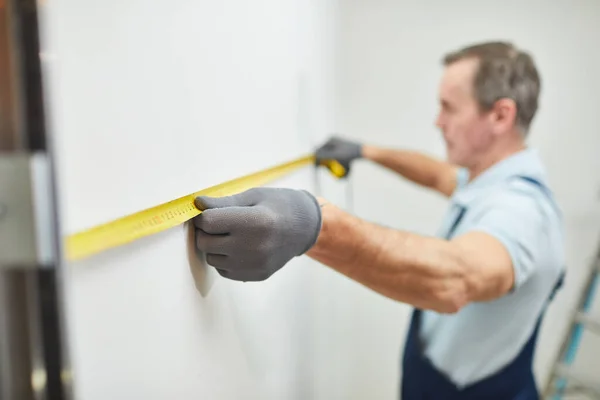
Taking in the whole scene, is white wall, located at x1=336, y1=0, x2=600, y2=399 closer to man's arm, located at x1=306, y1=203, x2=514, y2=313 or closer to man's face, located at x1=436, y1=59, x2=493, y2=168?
man's face, located at x1=436, y1=59, x2=493, y2=168

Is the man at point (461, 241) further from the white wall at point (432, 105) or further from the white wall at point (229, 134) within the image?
the white wall at point (432, 105)

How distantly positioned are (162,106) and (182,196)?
100mm

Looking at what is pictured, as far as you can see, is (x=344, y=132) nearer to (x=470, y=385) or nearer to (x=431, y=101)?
(x=431, y=101)

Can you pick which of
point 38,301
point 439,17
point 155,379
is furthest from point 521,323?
point 439,17

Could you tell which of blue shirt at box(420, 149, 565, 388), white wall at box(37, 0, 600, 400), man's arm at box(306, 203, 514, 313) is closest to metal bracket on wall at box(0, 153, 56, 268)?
white wall at box(37, 0, 600, 400)

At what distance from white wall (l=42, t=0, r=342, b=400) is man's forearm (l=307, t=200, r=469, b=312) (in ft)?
0.51

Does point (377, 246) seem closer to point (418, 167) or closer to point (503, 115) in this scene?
point (503, 115)

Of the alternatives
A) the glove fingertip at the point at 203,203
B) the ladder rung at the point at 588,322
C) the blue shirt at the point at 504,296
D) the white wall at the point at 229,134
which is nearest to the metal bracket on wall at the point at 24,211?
the white wall at the point at 229,134

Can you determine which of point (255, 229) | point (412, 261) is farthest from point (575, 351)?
point (255, 229)

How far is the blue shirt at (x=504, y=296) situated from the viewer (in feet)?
3.45

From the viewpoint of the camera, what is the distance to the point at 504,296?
1123 millimetres

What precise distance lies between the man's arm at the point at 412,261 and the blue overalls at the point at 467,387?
1.25 feet

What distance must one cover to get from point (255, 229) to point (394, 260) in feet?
1.02

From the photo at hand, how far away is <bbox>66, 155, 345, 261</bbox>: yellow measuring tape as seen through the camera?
35cm
